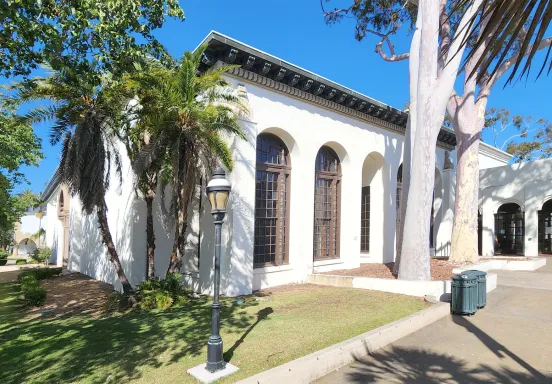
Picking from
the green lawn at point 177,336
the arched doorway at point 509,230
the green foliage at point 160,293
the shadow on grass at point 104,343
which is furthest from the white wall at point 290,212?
the arched doorway at point 509,230

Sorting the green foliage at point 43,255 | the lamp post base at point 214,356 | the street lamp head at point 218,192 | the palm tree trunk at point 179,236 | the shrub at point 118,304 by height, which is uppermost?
the street lamp head at point 218,192

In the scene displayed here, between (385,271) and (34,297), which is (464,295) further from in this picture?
(34,297)

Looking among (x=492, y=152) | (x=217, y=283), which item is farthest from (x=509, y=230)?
(x=217, y=283)

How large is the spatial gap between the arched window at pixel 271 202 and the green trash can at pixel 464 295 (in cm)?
558

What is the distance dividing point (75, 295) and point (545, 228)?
2639 cm

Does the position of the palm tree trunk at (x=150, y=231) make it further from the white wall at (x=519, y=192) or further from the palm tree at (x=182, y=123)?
the white wall at (x=519, y=192)

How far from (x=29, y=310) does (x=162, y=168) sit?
5789 millimetres

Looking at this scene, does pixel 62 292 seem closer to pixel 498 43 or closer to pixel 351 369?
pixel 351 369

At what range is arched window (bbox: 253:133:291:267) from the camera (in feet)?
39.0

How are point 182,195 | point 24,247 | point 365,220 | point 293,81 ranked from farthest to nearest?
point 24,247, point 365,220, point 293,81, point 182,195

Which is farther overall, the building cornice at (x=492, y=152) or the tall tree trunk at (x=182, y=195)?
the building cornice at (x=492, y=152)

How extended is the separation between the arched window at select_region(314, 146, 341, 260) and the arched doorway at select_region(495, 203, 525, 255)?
14.5 metres

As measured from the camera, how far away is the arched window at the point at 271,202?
11898 mm

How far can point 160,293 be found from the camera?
9.09 metres
